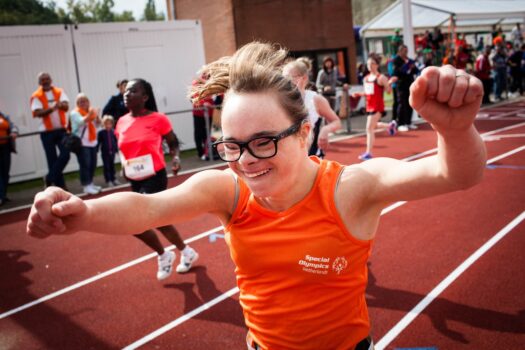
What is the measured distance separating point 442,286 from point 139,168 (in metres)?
3.42

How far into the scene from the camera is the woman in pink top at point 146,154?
5.24 meters

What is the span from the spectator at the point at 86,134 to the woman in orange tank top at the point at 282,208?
8.45 metres

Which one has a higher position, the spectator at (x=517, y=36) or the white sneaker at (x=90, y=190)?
the spectator at (x=517, y=36)

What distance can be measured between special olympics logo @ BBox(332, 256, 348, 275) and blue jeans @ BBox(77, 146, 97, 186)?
9.10m

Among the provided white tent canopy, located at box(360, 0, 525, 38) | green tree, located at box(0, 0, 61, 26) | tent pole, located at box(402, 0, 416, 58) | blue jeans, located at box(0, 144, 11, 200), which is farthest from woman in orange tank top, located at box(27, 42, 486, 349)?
green tree, located at box(0, 0, 61, 26)

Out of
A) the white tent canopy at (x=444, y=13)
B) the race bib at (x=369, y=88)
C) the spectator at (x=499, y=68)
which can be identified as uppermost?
the white tent canopy at (x=444, y=13)

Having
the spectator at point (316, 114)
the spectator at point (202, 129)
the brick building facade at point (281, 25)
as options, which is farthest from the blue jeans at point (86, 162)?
the brick building facade at point (281, 25)

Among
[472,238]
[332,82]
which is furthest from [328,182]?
[332,82]

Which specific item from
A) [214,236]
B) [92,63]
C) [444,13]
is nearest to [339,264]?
[214,236]

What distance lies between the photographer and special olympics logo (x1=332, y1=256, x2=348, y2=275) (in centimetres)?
190

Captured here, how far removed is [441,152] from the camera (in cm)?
158

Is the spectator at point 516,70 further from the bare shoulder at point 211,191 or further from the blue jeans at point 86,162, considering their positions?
the bare shoulder at point 211,191

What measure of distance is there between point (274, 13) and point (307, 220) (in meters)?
19.6

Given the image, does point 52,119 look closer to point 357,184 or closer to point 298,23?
point 357,184
